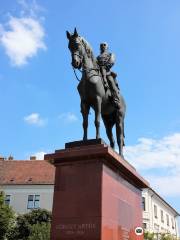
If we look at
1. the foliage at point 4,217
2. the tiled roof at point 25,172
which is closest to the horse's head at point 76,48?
the foliage at point 4,217

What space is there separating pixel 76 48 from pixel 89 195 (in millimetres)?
3414

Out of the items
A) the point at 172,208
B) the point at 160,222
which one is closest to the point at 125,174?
the point at 160,222

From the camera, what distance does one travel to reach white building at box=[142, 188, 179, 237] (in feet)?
160

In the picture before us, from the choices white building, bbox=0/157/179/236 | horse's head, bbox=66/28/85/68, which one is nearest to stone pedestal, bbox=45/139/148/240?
horse's head, bbox=66/28/85/68

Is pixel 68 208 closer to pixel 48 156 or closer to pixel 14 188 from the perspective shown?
pixel 48 156

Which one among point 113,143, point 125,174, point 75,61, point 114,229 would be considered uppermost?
point 75,61

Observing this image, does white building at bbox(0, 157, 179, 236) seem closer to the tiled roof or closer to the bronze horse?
the tiled roof

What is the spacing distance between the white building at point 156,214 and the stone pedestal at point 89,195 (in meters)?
39.4

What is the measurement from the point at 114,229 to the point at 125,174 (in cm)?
178

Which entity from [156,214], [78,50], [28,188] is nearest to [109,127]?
[78,50]

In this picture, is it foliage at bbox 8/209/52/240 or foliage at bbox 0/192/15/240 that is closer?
foliage at bbox 0/192/15/240

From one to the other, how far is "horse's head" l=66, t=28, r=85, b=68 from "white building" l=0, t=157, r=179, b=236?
126ft

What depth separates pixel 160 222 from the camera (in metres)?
54.0

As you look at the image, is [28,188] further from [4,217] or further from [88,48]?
[88,48]
